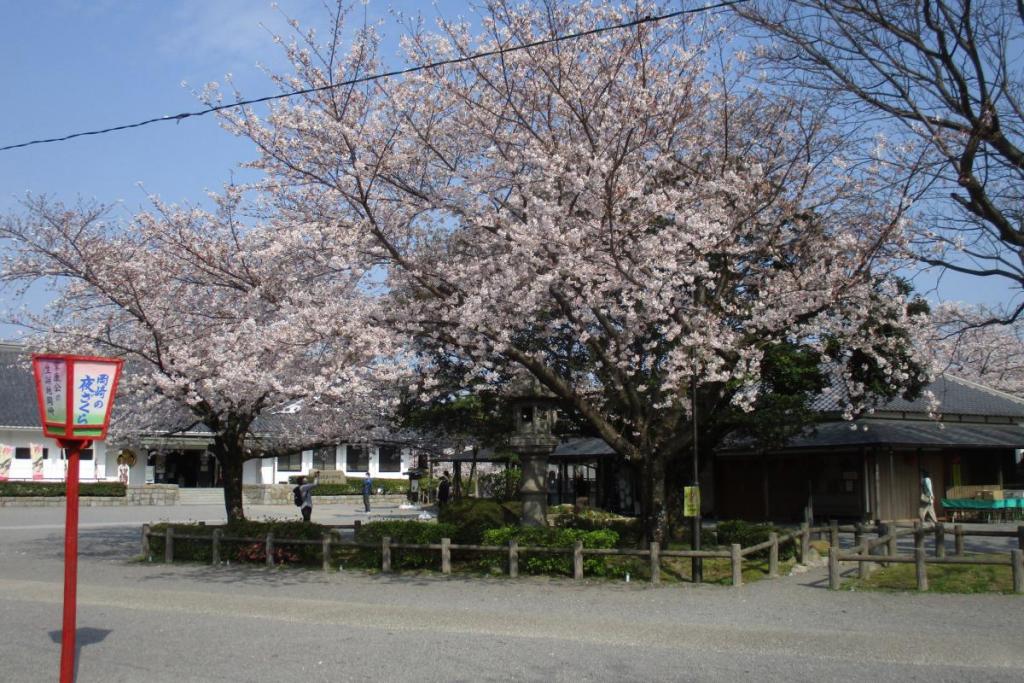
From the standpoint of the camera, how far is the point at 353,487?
4700 cm

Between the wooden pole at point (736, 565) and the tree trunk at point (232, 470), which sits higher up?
the tree trunk at point (232, 470)

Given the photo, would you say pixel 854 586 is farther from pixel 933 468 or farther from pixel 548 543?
pixel 933 468

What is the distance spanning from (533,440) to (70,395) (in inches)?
408

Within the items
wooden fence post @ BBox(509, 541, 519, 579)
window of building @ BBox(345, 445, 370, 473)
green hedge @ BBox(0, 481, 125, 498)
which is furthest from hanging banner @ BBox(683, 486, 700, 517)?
window of building @ BBox(345, 445, 370, 473)

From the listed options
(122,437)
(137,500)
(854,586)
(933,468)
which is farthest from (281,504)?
(854,586)

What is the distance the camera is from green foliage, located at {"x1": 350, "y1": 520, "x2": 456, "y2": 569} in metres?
16.2

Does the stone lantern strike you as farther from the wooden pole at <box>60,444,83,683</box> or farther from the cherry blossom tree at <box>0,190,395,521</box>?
the wooden pole at <box>60,444,83,683</box>

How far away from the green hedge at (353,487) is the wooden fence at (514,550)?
84.5 ft

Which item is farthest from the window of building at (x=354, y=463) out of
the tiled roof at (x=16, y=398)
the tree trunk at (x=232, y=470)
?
the tree trunk at (x=232, y=470)

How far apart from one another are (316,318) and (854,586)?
8975 millimetres

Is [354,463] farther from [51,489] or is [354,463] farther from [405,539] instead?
[405,539]

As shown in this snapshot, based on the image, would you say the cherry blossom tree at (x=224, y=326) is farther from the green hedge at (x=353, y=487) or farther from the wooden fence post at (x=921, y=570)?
the green hedge at (x=353, y=487)

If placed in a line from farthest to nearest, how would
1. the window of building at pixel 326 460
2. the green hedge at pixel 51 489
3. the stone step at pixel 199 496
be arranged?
1. the window of building at pixel 326 460
2. the stone step at pixel 199 496
3. the green hedge at pixel 51 489

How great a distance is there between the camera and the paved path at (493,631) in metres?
8.55
